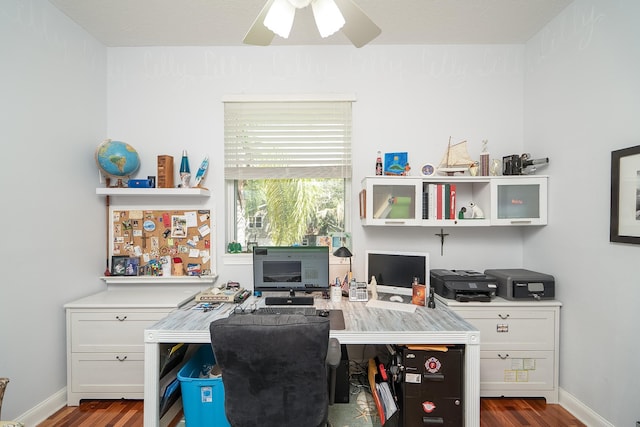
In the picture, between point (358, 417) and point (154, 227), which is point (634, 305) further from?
point (154, 227)

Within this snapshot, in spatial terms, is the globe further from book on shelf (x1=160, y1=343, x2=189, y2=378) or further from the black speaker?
the black speaker

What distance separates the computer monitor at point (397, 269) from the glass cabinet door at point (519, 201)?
72cm

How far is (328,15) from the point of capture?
1.30 m

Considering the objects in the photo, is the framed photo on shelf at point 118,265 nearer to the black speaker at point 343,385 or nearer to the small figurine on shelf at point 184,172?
the small figurine on shelf at point 184,172

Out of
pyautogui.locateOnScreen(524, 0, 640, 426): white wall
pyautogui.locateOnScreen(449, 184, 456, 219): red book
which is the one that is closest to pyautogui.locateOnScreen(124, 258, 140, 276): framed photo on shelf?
pyautogui.locateOnScreen(449, 184, 456, 219): red book

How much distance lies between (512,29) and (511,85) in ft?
1.47

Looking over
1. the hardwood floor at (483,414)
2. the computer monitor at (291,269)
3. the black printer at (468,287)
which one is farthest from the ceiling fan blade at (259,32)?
the hardwood floor at (483,414)

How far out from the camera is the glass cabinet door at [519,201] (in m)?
2.18

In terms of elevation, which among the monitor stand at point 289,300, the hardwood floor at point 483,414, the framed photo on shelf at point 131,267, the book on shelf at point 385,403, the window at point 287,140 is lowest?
the hardwood floor at point 483,414

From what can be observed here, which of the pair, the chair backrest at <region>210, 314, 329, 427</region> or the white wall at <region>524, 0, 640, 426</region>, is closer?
the chair backrest at <region>210, 314, 329, 427</region>

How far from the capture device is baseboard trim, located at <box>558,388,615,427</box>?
69.5 inches

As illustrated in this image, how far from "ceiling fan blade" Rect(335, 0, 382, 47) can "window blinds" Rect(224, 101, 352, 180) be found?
1.00 m

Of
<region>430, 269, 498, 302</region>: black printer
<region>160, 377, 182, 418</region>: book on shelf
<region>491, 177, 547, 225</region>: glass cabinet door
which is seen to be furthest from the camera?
<region>491, 177, 547, 225</region>: glass cabinet door

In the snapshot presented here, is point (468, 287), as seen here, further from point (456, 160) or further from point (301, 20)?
point (301, 20)
